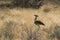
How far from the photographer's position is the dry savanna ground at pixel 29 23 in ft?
42.8

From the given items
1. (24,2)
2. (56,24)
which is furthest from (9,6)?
(56,24)

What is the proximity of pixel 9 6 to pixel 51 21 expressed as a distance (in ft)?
8.97

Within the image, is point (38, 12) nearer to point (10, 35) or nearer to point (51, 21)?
point (51, 21)

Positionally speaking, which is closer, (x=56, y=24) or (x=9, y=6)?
(x=56, y=24)

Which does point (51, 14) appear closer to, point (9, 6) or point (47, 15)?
point (47, 15)

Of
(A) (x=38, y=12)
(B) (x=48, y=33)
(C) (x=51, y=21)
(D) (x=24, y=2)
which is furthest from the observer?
(D) (x=24, y=2)

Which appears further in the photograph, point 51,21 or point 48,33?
point 51,21

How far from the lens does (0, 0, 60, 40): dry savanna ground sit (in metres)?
13.0

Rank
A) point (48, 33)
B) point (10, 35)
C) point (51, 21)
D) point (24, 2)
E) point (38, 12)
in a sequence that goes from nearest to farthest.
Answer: point (10, 35)
point (48, 33)
point (51, 21)
point (38, 12)
point (24, 2)

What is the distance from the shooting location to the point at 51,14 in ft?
50.6

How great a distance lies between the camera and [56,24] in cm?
1426

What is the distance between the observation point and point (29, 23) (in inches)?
565

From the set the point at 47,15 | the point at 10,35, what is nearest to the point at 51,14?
the point at 47,15

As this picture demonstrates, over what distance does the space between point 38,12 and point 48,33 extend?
228cm
